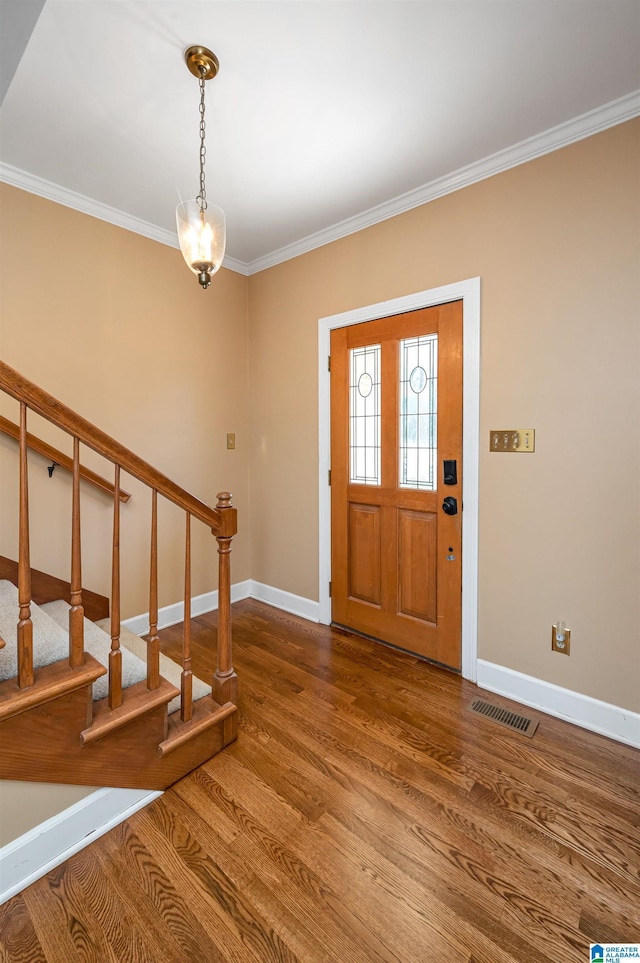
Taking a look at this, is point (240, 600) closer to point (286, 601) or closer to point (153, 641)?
point (286, 601)

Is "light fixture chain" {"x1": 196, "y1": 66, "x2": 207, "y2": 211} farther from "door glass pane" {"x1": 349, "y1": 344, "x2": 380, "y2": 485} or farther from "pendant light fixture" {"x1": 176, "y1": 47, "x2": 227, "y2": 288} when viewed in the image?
"door glass pane" {"x1": 349, "y1": 344, "x2": 380, "y2": 485}

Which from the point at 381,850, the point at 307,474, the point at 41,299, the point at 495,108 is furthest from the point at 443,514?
the point at 41,299

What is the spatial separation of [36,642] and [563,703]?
222 centimetres

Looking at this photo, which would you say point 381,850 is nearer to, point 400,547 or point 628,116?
point 400,547

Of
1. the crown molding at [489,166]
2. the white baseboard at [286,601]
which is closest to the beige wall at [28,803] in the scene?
the white baseboard at [286,601]

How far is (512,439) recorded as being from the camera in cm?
210

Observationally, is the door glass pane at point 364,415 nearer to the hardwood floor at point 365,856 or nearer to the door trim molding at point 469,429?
the door trim molding at point 469,429

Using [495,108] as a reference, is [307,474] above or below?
below

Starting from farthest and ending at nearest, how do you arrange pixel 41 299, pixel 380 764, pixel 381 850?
pixel 41 299 < pixel 380 764 < pixel 381 850

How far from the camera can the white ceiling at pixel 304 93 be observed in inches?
55.1

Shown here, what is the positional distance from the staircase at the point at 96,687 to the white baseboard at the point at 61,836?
64 millimetres

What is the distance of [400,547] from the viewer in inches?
101

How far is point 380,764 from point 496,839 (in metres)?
0.47

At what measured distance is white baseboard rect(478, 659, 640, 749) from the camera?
6.00 feet
